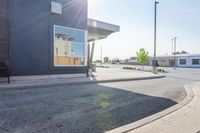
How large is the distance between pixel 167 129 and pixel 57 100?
4.57 meters

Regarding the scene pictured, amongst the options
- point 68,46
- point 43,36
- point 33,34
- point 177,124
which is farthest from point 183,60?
point 177,124

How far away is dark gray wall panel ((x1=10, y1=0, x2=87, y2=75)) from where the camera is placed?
43.7 feet

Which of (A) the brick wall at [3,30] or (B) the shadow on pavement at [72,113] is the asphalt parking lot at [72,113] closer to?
(B) the shadow on pavement at [72,113]

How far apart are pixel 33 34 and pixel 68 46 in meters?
3.57

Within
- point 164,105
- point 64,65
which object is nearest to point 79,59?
point 64,65

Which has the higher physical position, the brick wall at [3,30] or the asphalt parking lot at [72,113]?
the brick wall at [3,30]

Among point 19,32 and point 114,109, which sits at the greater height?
point 19,32

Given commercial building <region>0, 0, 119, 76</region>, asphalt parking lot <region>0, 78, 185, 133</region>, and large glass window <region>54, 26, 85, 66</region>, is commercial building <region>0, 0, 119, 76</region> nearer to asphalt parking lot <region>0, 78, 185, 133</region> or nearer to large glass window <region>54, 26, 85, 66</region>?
large glass window <region>54, 26, 85, 66</region>

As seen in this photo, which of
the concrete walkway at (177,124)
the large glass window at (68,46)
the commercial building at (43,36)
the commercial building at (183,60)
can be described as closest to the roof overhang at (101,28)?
the commercial building at (43,36)

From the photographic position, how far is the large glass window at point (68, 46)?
15922 mm

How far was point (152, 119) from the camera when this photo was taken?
579cm

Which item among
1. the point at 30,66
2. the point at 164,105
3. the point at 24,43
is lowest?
the point at 164,105

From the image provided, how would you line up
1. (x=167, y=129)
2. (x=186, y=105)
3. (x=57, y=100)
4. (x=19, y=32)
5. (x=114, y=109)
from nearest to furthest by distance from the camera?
(x=167, y=129)
(x=114, y=109)
(x=186, y=105)
(x=57, y=100)
(x=19, y=32)

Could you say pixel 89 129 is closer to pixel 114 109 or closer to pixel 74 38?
pixel 114 109
